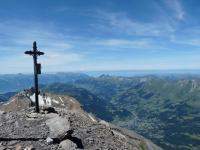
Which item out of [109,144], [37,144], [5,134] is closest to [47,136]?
[37,144]

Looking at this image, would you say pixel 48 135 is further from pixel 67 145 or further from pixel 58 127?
pixel 67 145

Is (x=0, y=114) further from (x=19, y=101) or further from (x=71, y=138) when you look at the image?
(x=19, y=101)

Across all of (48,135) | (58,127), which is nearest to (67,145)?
(48,135)

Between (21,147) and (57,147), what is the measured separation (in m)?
3.09

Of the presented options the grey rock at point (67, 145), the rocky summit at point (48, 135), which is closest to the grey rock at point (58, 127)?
the rocky summit at point (48, 135)

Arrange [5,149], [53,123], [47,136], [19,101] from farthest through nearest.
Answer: [19,101] → [53,123] → [47,136] → [5,149]

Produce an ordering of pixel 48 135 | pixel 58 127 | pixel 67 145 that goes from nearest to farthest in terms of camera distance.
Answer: pixel 67 145, pixel 48 135, pixel 58 127

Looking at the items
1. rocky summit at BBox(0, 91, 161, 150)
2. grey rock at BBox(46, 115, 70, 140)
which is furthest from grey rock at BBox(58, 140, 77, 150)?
grey rock at BBox(46, 115, 70, 140)

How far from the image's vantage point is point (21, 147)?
3061 cm

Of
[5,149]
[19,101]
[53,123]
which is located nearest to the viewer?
[5,149]

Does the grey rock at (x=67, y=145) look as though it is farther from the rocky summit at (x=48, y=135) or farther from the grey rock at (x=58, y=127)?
the grey rock at (x=58, y=127)

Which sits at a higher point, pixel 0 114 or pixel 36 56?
pixel 36 56

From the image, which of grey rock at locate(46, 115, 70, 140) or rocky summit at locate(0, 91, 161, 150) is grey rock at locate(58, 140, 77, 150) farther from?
grey rock at locate(46, 115, 70, 140)

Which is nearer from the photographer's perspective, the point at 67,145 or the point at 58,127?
the point at 67,145
